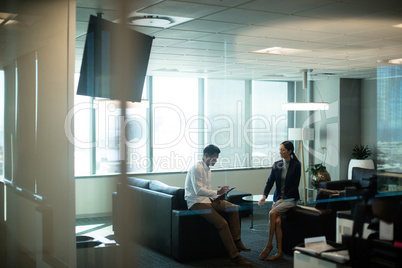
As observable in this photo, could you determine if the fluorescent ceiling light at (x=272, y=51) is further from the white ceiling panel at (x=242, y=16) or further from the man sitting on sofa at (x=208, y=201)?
the man sitting on sofa at (x=208, y=201)

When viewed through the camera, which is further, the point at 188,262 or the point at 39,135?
the point at 188,262

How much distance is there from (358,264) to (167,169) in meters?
3.73

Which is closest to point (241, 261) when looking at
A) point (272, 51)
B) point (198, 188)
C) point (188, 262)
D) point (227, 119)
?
point (188, 262)

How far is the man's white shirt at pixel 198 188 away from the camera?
149 inches

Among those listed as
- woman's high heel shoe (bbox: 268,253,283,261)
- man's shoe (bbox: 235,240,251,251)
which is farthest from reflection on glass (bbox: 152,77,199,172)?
woman's high heel shoe (bbox: 268,253,283,261)

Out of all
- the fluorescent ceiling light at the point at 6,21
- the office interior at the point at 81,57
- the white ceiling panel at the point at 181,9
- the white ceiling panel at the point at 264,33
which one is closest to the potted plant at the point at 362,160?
the office interior at the point at 81,57

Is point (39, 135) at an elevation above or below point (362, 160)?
above

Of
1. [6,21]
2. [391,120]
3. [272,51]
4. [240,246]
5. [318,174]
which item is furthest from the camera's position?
[318,174]

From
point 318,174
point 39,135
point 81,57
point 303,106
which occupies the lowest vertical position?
point 318,174

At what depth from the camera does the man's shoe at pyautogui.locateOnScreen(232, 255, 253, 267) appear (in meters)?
3.62

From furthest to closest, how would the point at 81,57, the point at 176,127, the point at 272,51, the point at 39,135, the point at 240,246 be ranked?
the point at 176,127 < the point at 272,51 < the point at 240,246 < the point at 81,57 < the point at 39,135

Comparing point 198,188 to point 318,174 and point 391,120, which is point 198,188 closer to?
point 391,120

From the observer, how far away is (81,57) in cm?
258

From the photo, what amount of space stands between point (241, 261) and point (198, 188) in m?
0.69
